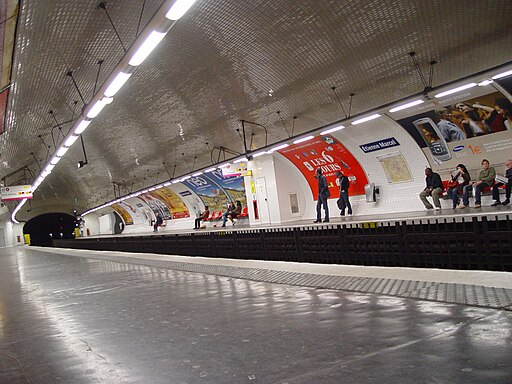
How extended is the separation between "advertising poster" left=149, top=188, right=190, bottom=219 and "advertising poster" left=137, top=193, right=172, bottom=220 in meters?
0.86

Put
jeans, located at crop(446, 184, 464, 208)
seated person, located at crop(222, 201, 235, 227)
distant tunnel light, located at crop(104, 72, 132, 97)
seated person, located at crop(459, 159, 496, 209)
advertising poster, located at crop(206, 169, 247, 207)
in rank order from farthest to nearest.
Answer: seated person, located at crop(222, 201, 235, 227) → advertising poster, located at crop(206, 169, 247, 207) → jeans, located at crop(446, 184, 464, 208) → seated person, located at crop(459, 159, 496, 209) → distant tunnel light, located at crop(104, 72, 132, 97)

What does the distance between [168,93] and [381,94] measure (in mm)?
6459

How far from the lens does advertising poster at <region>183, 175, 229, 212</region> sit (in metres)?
28.6

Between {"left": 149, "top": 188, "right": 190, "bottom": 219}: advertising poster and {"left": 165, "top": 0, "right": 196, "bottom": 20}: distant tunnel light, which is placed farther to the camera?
{"left": 149, "top": 188, "right": 190, "bottom": 219}: advertising poster

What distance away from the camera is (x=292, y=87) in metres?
13.2

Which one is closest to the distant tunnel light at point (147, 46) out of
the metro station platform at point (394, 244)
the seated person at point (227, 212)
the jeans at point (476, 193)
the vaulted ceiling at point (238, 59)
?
the vaulted ceiling at point (238, 59)

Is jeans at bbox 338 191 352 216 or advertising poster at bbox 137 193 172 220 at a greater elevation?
advertising poster at bbox 137 193 172 220

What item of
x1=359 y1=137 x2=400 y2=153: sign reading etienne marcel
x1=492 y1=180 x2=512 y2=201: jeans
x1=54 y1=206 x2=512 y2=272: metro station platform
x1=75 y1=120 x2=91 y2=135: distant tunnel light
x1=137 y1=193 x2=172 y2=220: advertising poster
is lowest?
x1=54 y1=206 x2=512 y2=272: metro station platform

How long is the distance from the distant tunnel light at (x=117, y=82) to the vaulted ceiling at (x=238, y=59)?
3.94 feet

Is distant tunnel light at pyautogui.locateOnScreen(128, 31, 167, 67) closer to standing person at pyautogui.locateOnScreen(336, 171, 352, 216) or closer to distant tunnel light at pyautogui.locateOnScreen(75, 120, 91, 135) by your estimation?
distant tunnel light at pyautogui.locateOnScreen(75, 120, 91, 135)

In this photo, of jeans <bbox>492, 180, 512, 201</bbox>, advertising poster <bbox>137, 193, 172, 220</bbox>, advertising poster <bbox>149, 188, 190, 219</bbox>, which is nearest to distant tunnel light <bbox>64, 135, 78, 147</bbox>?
jeans <bbox>492, 180, 512, 201</bbox>

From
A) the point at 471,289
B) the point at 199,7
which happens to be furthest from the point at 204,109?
the point at 471,289

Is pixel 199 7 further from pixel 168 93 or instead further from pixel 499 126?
pixel 499 126

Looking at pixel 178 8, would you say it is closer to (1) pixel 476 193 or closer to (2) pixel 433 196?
(1) pixel 476 193
